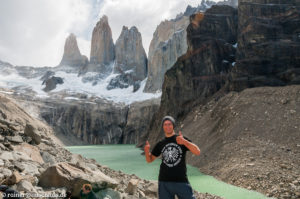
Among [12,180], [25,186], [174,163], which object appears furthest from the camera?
[12,180]

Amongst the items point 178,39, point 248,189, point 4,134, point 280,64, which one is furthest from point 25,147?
point 178,39

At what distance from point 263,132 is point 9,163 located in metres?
19.9

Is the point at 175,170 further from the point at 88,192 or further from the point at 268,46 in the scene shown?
the point at 268,46

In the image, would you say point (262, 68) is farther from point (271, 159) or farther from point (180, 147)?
point (180, 147)

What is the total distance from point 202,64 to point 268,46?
13038mm

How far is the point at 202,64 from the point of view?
161 ft

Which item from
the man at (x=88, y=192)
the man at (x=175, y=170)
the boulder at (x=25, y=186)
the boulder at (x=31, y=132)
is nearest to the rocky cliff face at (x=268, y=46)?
the boulder at (x=31, y=132)

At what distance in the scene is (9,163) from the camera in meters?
8.29

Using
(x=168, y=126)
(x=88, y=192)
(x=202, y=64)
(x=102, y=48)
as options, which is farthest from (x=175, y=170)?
(x=102, y=48)

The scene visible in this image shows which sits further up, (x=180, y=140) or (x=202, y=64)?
(x=202, y=64)

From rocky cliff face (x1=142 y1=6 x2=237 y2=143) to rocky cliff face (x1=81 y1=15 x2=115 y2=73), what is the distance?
129353 millimetres

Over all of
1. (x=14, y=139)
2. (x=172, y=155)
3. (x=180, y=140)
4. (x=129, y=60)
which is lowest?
(x=14, y=139)

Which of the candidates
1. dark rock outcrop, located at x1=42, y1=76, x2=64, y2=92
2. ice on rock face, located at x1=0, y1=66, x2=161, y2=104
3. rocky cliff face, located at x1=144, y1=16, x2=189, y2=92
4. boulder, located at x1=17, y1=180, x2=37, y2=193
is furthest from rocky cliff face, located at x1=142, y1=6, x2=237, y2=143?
dark rock outcrop, located at x1=42, y1=76, x2=64, y2=92

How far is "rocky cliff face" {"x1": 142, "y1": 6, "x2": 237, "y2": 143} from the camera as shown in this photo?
155 feet
